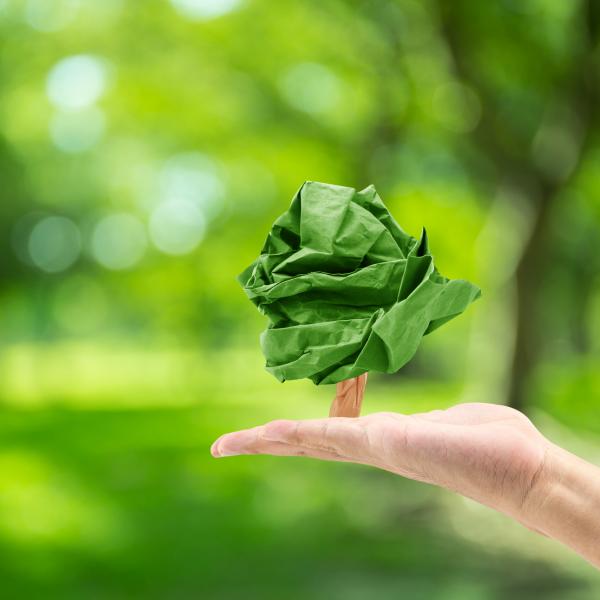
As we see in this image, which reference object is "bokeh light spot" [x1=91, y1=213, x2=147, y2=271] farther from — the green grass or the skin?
the skin

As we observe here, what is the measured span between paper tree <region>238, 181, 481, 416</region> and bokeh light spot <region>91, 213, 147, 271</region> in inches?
692

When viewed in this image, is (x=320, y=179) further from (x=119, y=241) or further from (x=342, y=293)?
(x=119, y=241)

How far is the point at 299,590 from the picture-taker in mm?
6203

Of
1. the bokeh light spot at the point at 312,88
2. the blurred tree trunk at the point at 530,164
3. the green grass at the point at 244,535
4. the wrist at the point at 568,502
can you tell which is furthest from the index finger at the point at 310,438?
the bokeh light spot at the point at 312,88

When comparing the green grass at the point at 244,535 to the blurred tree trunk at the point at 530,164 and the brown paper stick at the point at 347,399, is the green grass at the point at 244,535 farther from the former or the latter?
the brown paper stick at the point at 347,399

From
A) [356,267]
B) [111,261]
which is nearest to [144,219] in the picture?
[111,261]

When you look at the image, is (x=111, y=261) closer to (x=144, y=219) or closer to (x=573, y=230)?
(x=144, y=219)

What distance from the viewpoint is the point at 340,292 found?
2521mm

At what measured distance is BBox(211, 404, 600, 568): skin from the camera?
2158mm

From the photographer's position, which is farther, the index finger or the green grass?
the green grass

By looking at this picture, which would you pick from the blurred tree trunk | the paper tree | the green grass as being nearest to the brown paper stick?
the paper tree

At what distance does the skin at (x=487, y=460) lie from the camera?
2.16 meters

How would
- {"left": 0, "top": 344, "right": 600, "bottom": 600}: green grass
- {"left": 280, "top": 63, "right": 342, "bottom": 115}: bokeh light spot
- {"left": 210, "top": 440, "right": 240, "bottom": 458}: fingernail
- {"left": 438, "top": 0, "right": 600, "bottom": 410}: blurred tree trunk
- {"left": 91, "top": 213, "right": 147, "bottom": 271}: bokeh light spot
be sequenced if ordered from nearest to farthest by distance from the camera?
{"left": 210, "top": 440, "right": 240, "bottom": 458}: fingernail < {"left": 0, "top": 344, "right": 600, "bottom": 600}: green grass < {"left": 438, "top": 0, "right": 600, "bottom": 410}: blurred tree trunk < {"left": 280, "top": 63, "right": 342, "bottom": 115}: bokeh light spot < {"left": 91, "top": 213, "right": 147, "bottom": 271}: bokeh light spot

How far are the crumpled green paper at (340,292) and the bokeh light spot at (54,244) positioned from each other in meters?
19.6
